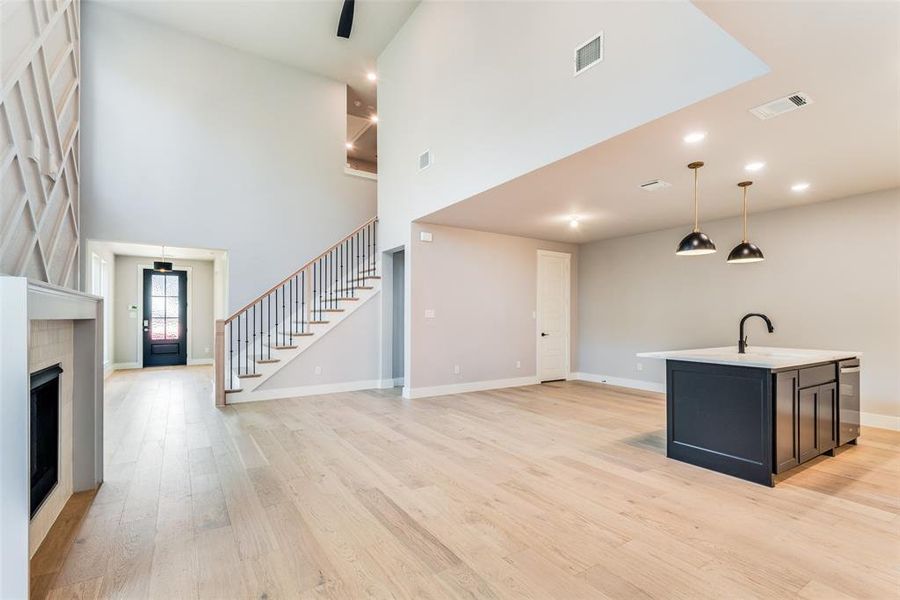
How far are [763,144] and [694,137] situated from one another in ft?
2.07

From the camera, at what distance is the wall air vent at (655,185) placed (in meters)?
4.38

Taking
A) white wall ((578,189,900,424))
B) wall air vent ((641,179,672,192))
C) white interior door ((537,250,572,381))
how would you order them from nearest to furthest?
1. wall air vent ((641,179,672,192))
2. white wall ((578,189,900,424))
3. white interior door ((537,250,572,381))

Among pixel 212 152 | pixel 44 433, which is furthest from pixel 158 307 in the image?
pixel 44 433

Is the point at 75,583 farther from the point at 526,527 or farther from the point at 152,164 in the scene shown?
the point at 152,164

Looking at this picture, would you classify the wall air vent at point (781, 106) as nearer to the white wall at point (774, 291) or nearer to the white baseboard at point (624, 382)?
the white wall at point (774, 291)

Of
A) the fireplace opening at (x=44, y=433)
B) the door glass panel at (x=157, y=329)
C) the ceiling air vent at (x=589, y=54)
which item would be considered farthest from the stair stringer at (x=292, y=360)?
the door glass panel at (x=157, y=329)

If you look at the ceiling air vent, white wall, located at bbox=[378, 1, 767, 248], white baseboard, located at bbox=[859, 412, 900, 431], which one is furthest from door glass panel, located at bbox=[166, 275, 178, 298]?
white baseboard, located at bbox=[859, 412, 900, 431]

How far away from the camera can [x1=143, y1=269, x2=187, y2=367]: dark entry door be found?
33.1 ft

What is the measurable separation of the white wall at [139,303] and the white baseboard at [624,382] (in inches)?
351

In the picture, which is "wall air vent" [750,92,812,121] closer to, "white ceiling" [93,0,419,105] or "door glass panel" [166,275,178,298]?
"white ceiling" [93,0,419,105]

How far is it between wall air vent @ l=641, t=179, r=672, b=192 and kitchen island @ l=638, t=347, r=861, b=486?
1816 millimetres

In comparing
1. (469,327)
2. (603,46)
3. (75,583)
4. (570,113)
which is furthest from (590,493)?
(469,327)

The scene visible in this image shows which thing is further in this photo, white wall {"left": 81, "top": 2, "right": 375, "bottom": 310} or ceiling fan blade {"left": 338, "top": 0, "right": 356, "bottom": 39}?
white wall {"left": 81, "top": 2, "right": 375, "bottom": 310}

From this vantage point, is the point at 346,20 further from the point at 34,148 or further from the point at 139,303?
the point at 139,303
